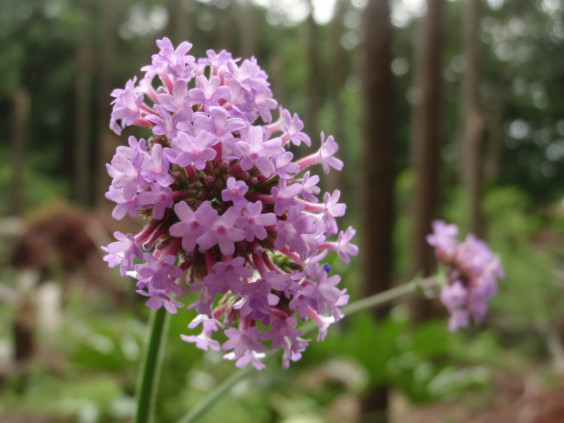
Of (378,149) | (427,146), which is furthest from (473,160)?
(378,149)

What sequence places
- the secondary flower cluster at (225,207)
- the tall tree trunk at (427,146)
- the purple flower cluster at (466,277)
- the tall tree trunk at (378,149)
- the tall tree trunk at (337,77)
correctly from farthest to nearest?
the tall tree trunk at (337,77) < the tall tree trunk at (427,146) < the tall tree trunk at (378,149) < the purple flower cluster at (466,277) < the secondary flower cluster at (225,207)

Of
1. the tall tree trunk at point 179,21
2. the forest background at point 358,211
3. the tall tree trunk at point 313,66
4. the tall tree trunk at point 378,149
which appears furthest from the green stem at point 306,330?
the tall tree trunk at point 179,21

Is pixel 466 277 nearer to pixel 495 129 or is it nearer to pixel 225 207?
pixel 225 207

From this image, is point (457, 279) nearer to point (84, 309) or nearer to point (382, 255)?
point (382, 255)

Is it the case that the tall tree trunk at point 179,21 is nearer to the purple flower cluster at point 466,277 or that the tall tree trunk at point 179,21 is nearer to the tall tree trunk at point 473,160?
the tall tree trunk at point 473,160

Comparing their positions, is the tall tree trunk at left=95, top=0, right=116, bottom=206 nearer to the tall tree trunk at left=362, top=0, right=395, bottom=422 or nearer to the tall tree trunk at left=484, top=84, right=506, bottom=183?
the tall tree trunk at left=484, top=84, right=506, bottom=183

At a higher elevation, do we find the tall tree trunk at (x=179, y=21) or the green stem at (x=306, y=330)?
the tall tree trunk at (x=179, y=21)

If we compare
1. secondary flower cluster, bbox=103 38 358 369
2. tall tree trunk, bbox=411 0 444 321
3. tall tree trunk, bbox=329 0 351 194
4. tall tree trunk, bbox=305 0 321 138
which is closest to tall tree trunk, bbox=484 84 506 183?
tall tree trunk, bbox=329 0 351 194
